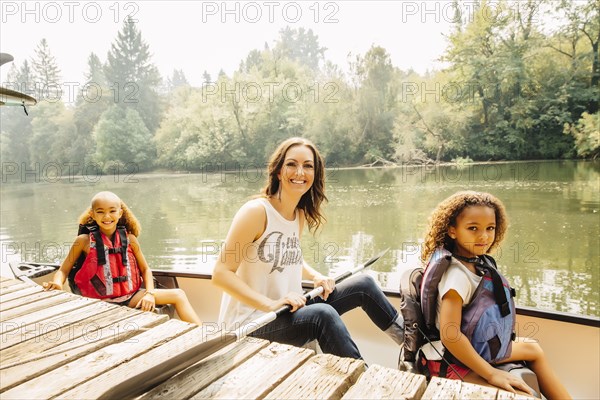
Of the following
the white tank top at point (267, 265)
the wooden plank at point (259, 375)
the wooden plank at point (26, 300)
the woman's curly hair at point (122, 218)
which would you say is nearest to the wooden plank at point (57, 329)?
the wooden plank at point (26, 300)

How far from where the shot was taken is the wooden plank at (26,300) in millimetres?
1816

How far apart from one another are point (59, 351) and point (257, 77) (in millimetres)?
28308

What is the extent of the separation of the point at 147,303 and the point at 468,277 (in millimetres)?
1647

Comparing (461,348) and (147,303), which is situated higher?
(461,348)

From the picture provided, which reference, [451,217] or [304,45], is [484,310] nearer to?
[451,217]

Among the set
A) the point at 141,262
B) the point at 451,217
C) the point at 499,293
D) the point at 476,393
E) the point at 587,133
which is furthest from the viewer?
the point at 587,133

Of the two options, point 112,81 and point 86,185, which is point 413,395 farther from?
point 112,81

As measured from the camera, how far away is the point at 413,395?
99 centimetres

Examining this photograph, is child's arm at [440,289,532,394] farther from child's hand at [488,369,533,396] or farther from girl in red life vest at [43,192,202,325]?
girl in red life vest at [43,192,202,325]

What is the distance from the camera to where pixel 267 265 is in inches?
71.4

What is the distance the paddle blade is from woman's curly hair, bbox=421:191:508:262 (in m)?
0.88

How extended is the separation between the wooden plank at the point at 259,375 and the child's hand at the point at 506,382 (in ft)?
2.15

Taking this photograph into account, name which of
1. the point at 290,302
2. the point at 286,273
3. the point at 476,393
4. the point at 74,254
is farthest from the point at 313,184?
the point at 74,254

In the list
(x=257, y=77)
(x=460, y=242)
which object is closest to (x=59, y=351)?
(x=460, y=242)
